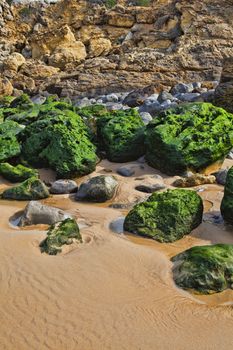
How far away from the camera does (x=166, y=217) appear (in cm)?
453

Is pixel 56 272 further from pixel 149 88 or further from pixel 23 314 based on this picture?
pixel 149 88

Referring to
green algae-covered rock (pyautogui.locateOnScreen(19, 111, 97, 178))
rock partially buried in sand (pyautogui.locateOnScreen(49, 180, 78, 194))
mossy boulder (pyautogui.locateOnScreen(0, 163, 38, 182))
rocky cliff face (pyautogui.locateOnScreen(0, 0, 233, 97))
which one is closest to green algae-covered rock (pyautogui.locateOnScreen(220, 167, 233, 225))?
rock partially buried in sand (pyautogui.locateOnScreen(49, 180, 78, 194))

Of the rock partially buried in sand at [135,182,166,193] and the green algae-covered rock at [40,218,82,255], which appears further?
the rock partially buried in sand at [135,182,166,193]

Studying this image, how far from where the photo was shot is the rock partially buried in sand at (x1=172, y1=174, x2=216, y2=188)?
613 centimetres

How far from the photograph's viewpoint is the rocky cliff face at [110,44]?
742 inches

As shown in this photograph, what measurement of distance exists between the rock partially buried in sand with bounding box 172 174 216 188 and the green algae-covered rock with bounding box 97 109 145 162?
4.74ft

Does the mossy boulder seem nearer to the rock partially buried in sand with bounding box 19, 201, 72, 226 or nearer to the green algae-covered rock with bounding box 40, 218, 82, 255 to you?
the rock partially buried in sand with bounding box 19, 201, 72, 226

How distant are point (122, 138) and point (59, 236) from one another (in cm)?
364

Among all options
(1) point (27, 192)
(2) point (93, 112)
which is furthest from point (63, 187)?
(2) point (93, 112)

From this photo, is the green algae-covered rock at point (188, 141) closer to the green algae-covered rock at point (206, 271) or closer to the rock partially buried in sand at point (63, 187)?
the rock partially buried in sand at point (63, 187)

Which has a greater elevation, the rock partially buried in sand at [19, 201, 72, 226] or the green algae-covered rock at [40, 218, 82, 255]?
the green algae-covered rock at [40, 218, 82, 255]

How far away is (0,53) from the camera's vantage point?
24156mm

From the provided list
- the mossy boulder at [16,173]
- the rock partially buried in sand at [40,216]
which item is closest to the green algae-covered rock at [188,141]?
the mossy boulder at [16,173]

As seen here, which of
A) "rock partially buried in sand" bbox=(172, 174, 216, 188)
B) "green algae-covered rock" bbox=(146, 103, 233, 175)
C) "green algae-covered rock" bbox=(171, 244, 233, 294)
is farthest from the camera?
"green algae-covered rock" bbox=(146, 103, 233, 175)
